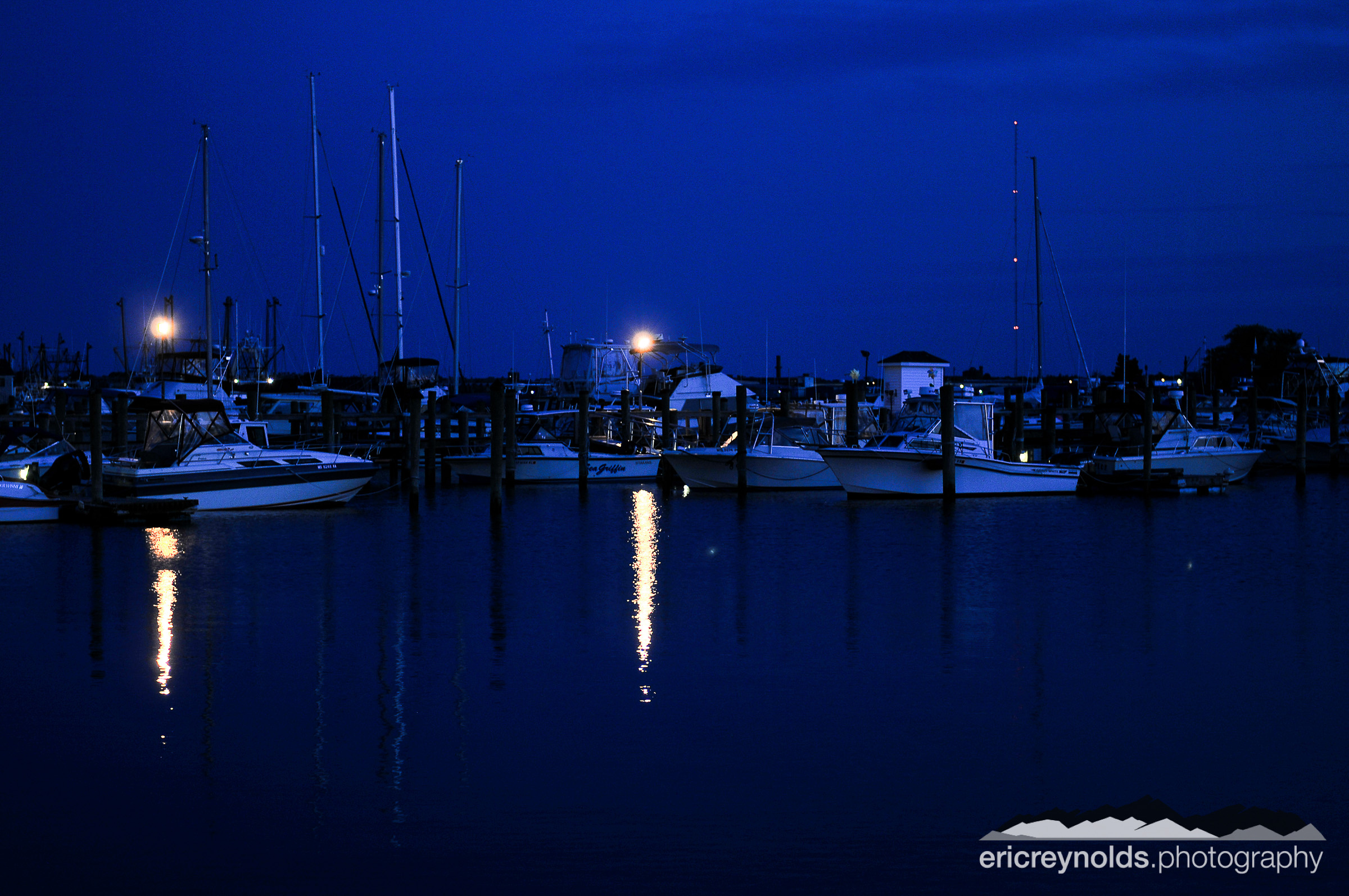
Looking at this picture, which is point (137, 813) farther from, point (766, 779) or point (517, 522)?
point (517, 522)

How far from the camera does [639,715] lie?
12.4 meters

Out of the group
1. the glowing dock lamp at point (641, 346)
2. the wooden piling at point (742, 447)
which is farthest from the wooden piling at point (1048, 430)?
the glowing dock lamp at point (641, 346)

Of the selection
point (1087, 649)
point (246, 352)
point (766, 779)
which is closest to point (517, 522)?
point (1087, 649)

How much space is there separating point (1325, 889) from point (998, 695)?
16.5 feet

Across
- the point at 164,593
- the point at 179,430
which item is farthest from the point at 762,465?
the point at 164,593

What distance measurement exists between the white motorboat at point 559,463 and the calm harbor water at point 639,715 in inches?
754

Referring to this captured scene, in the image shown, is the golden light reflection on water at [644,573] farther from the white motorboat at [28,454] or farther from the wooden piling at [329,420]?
the white motorboat at [28,454]

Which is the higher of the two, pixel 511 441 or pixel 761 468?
pixel 511 441

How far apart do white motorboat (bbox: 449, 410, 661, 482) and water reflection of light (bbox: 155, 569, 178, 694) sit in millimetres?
21130

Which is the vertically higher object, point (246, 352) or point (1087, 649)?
point (246, 352)

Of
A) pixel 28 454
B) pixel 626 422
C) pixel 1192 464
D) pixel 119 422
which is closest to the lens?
pixel 28 454

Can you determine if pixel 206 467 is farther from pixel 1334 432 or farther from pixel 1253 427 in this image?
pixel 1334 432

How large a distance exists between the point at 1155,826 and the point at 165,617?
13384mm

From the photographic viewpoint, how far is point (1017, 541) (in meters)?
27.6
